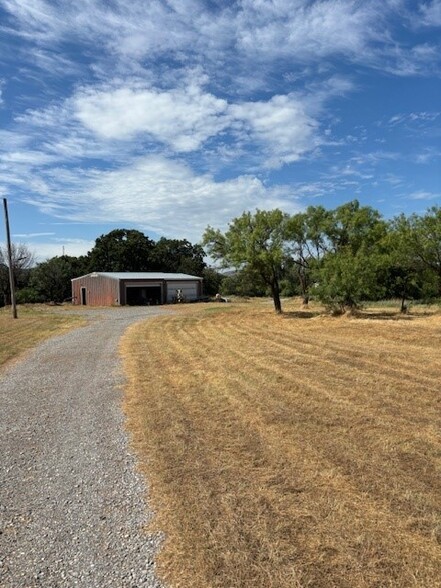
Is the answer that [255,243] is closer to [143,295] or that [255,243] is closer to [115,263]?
[143,295]

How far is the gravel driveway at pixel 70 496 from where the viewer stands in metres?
2.82

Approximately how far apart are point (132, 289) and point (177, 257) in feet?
96.5

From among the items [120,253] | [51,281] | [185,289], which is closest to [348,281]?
[185,289]

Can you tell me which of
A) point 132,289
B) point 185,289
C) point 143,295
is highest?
point 132,289

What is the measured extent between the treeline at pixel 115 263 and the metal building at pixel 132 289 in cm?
655

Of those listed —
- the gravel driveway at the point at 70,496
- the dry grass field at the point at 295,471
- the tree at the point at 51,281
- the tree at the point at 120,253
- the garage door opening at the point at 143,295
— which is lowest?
the gravel driveway at the point at 70,496

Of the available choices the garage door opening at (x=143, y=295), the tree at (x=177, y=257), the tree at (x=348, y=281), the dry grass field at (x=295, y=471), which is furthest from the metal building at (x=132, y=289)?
the dry grass field at (x=295, y=471)

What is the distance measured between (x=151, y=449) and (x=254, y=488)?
1437mm

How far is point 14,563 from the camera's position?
9.49 ft

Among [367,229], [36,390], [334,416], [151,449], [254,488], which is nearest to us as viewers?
[254,488]

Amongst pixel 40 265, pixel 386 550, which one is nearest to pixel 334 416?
pixel 386 550

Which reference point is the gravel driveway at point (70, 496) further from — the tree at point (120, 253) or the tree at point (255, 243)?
the tree at point (120, 253)

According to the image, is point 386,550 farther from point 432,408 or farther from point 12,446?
point 12,446

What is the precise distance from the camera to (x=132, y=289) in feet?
138
